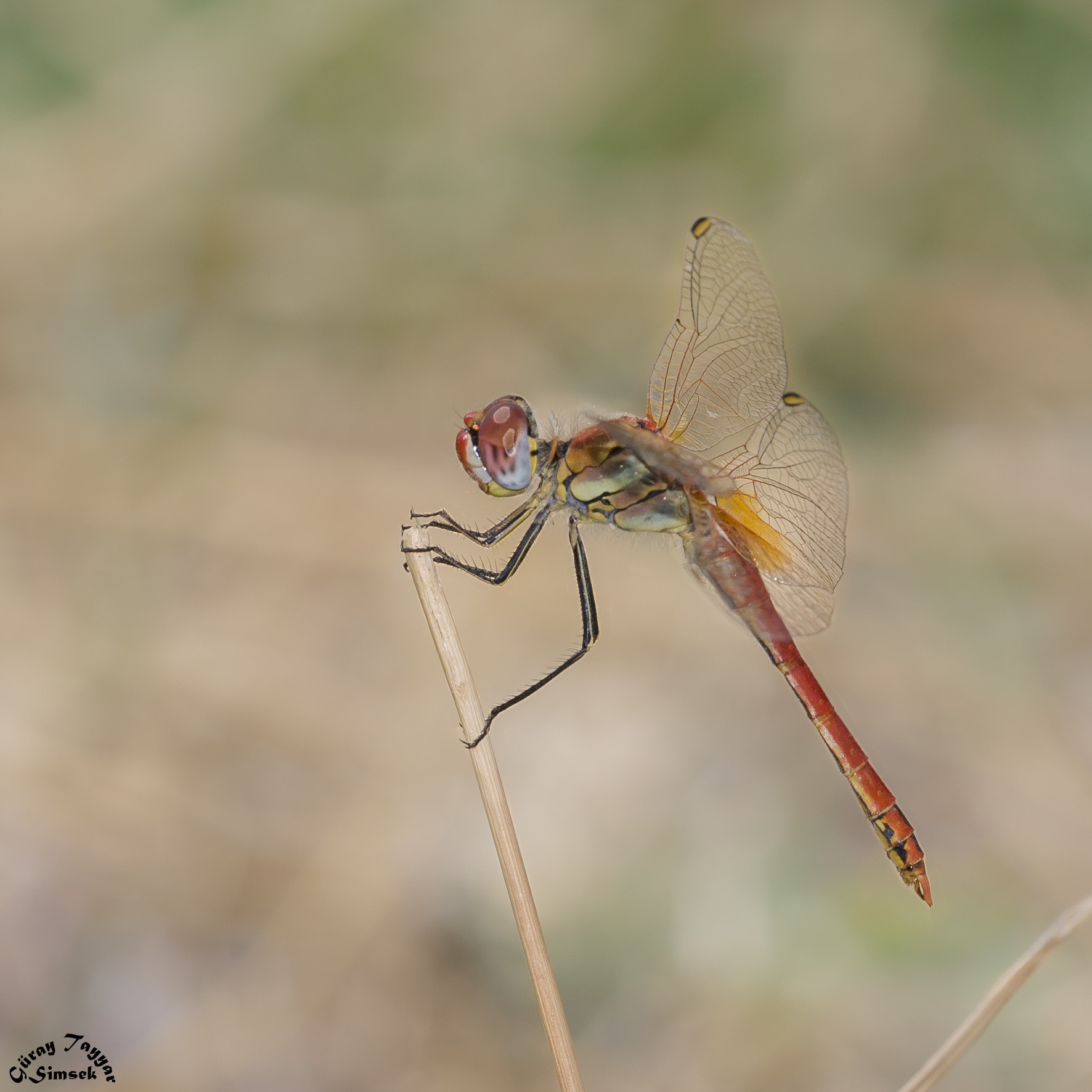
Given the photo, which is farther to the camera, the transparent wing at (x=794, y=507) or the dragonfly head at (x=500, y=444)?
the transparent wing at (x=794, y=507)

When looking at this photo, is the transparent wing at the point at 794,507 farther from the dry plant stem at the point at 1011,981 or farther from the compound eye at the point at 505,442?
the dry plant stem at the point at 1011,981

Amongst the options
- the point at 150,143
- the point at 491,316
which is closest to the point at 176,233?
the point at 150,143

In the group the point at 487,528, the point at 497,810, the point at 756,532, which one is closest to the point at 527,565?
the point at 756,532

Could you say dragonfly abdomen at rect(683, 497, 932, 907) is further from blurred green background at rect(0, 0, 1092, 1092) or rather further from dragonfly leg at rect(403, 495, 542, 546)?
dragonfly leg at rect(403, 495, 542, 546)

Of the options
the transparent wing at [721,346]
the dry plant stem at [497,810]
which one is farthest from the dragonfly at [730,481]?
the dry plant stem at [497,810]

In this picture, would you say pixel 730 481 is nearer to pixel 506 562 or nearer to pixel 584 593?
pixel 584 593

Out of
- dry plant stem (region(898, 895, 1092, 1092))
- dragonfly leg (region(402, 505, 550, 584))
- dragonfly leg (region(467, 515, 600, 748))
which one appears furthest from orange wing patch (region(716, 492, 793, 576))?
dry plant stem (region(898, 895, 1092, 1092))

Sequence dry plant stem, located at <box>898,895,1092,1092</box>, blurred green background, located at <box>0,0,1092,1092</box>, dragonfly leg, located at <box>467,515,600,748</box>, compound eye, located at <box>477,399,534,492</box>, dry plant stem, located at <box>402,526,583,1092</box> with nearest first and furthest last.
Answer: dry plant stem, located at <box>898,895,1092,1092</box> → dry plant stem, located at <box>402,526,583,1092</box> → compound eye, located at <box>477,399,534,492</box> → dragonfly leg, located at <box>467,515,600,748</box> → blurred green background, located at <box>0,0,1092,1092</box>

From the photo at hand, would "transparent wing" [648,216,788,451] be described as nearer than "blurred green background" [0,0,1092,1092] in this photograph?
Yes

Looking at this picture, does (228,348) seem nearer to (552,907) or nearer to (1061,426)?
(552,907)
